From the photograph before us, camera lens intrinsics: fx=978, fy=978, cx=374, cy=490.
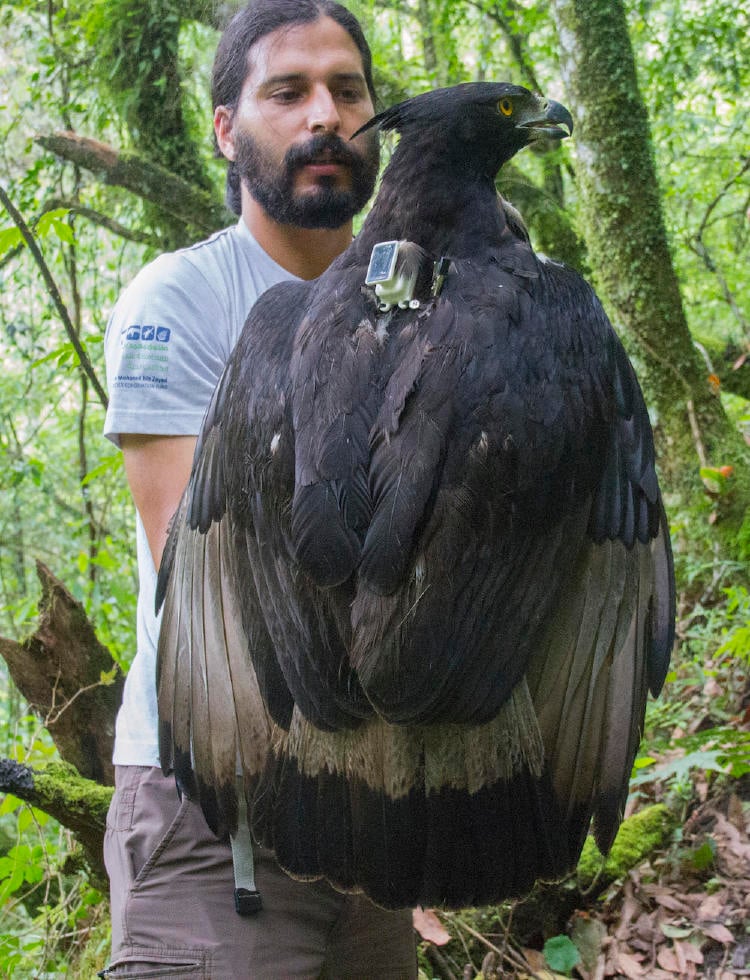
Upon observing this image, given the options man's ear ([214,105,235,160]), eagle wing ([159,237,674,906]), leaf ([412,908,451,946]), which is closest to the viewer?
eagle wing ([159,237,674,906])

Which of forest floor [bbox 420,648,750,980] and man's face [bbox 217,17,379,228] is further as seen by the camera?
forest floor [bbox 420,648,750,980]

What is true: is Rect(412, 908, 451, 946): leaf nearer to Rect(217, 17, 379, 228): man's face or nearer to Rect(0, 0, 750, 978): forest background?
Rect(0, 0, 750, 978): forest background

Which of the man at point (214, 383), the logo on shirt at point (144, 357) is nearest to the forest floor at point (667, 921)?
the man at point (214, 383)

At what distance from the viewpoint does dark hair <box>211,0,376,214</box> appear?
3018 millimetres

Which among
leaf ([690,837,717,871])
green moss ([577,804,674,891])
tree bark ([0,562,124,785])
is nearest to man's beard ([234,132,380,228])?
tree bark ([0,562,124,785])

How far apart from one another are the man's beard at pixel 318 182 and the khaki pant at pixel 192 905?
5.53 ft

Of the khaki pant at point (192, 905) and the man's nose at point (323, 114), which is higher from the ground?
the man's nose at point (323, 114)

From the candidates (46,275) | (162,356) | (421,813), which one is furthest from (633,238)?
(421,813)

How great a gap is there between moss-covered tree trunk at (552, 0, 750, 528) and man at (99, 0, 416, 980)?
10.7 feet

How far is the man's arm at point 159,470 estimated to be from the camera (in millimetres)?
2646

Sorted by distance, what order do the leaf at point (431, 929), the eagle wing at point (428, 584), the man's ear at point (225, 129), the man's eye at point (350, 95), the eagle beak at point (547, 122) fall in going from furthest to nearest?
the leaf at point (431, 929), the man's ear at point (225, 129), the man's eye at point (350, 95), the eagle beak at point (547, 122), the eagle wing at point (428, 584)

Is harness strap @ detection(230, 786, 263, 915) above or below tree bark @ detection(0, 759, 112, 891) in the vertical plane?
above

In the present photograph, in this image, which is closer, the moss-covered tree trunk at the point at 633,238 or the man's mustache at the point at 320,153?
the man's mustache at the point at 320,153

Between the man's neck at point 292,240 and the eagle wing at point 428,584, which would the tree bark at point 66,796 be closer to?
the eagle wing at point 428,584
